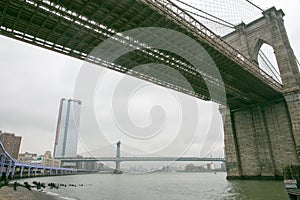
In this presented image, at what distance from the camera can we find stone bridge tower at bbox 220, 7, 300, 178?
30906mm

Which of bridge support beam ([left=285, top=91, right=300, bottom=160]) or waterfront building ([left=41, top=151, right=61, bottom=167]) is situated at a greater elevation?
bridge support beam ([left=285, top=91, right=300, bottom=160])

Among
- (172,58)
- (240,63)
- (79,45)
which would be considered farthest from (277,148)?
(79,45)

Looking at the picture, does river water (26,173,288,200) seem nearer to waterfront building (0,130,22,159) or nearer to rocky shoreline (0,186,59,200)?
rocky shoreline (0,186,59,200)

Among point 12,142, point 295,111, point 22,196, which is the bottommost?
point 22,196

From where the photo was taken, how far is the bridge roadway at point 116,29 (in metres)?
14.9

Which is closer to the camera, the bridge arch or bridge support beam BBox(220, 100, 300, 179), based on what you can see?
bridge support beam BBox(220, 100, 300, 179)

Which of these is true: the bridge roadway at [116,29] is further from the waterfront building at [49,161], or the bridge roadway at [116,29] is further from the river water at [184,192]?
the waterfront building at [49,161]

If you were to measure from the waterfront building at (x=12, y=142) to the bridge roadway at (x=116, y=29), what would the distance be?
503 ft

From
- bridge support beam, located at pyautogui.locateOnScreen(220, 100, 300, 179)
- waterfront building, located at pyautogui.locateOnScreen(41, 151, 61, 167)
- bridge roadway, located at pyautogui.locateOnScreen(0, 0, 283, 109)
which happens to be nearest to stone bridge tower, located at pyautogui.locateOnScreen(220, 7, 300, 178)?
bridge support beam, located at pyautogui.locateOnScreen(220, 100, 300, 179)

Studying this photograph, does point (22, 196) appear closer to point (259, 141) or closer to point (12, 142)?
point (259, 141)

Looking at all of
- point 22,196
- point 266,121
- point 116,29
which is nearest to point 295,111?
point 266,121

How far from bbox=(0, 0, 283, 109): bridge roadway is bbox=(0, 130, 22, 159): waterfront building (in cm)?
15332

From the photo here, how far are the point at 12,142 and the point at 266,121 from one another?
16464cm

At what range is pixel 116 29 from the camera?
17.9m
